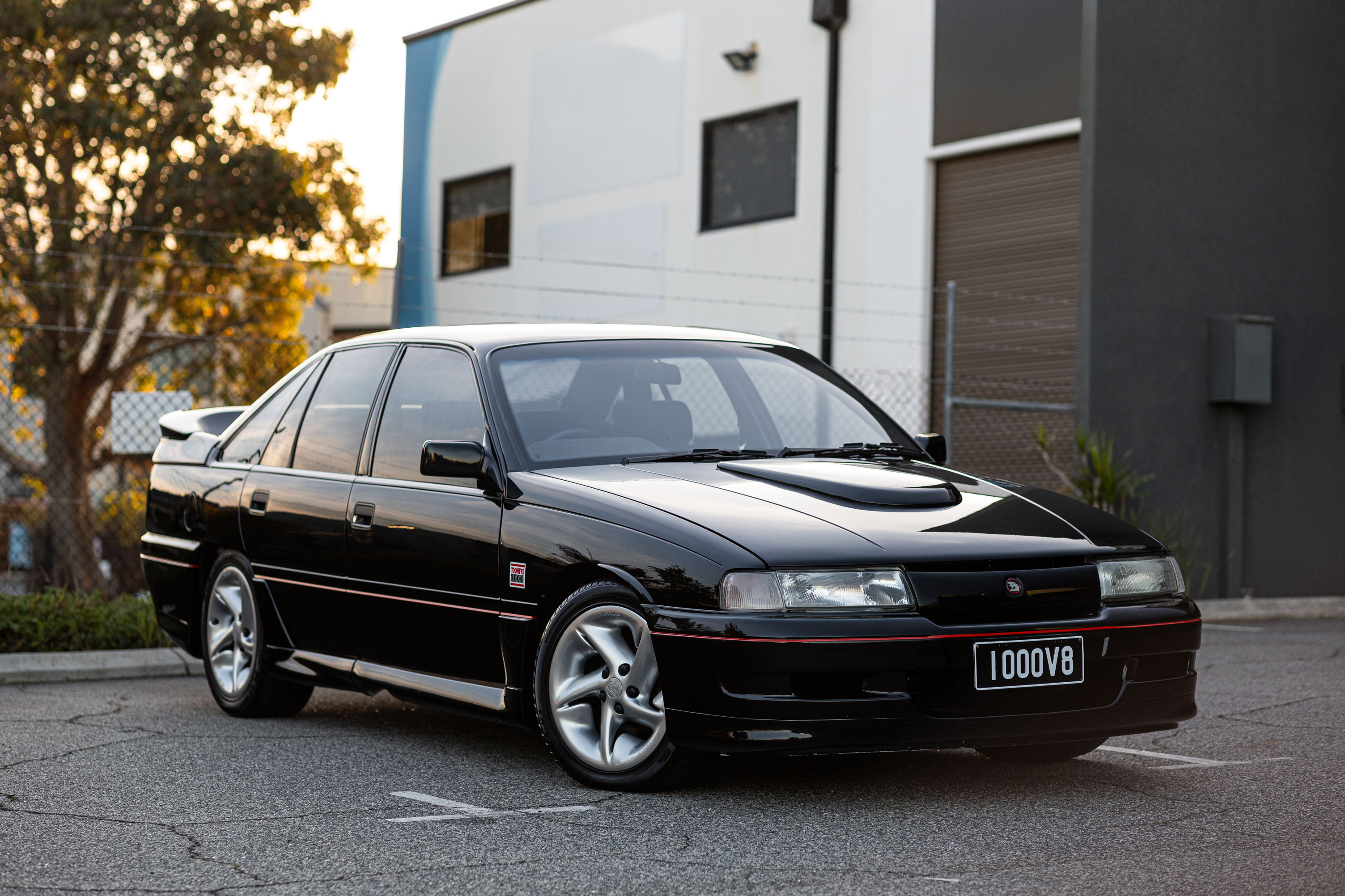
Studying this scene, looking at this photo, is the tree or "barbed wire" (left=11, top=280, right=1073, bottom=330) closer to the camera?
"barbed wire" (left=11, top=280, right=1073, bottom=330)

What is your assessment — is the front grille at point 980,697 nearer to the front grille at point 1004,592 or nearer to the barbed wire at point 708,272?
the front grille at point 1004,592

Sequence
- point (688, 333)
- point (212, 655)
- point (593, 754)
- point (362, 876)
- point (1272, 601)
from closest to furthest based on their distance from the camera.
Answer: point (362, 876)
point (593, 754)
point (688, 333)
point (212, 655)
point (1272, 601)

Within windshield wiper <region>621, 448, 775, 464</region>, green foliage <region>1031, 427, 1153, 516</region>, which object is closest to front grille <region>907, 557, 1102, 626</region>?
windshield wiper <region>621, 448, 775, 464</region>

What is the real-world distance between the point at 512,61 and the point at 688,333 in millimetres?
14953

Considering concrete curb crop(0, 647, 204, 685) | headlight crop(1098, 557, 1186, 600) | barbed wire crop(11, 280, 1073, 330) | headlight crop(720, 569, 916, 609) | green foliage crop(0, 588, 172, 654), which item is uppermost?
barbed wire crop(11, 280, 1073, 330)

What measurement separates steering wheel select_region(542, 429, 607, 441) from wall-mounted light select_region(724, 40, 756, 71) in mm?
12283

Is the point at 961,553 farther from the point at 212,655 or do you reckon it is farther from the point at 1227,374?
the point at 1227,374

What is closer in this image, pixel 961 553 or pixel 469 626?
pixel 961 553

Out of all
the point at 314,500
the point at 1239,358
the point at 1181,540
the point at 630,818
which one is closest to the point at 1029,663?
the point at 630,818

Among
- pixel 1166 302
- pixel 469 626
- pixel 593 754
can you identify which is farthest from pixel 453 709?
pixel 1166 302

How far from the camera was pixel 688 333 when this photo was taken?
6355 mm

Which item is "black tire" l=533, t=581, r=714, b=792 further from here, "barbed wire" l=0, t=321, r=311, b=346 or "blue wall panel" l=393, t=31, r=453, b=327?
"blue wall panel" l=393, t=31, r=453, b=327

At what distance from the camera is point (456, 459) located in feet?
18.0

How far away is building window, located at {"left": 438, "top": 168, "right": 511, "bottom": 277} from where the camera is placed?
68.1 ft
